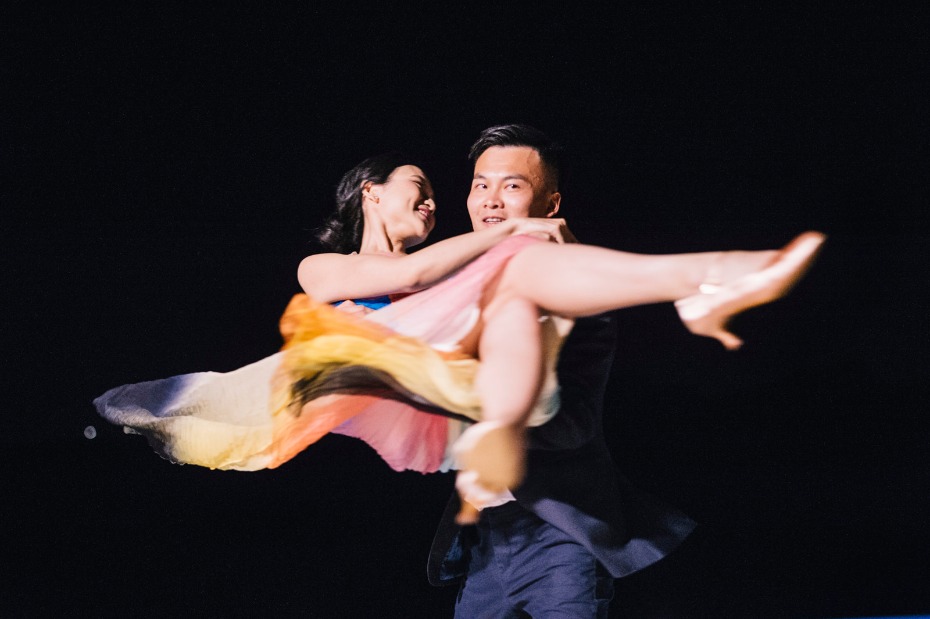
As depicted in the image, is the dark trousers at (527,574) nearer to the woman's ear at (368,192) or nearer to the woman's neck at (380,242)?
the woman's neck at (380,242)

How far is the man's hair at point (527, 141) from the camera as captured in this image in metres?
1.68

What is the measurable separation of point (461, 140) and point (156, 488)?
112 cm

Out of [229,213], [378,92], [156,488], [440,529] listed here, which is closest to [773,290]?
[440,529]

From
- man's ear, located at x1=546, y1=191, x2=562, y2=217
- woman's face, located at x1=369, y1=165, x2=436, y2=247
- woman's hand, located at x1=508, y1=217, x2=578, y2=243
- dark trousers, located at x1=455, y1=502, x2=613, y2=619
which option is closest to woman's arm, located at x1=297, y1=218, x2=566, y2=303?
woman's hand, located at x1=508, y1=217, x2=578, y2=243

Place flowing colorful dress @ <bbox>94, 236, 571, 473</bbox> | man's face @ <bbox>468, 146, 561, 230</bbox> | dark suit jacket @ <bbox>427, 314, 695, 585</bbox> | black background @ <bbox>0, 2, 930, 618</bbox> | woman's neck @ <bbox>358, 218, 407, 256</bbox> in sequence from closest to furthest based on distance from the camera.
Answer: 1. flowing colorful dress @ <bbox>94, 236, 571, 473</bbox>
2. dark suit jacket @ <bbox>427, 314, 695, 585</bbox>
3. man's face @ <bbox>468, 146, 561, 230</bbox>
4. woman's neck @ <bbox>358, 218, 407, 256</bbox>
5. black background @ <bbox>0, 2, 930, 618</bbox>

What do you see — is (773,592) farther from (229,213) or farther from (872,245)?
(229,213)

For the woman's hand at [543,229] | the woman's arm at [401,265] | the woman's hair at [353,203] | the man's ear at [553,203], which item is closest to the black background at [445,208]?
the woman's hair at [353,203]

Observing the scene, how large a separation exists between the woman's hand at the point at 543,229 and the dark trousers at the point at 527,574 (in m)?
0.47

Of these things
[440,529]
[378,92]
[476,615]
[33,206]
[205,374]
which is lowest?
[476,615]

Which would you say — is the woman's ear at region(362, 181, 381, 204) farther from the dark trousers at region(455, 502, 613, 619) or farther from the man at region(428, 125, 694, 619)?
the dark trousers at region(455, 502, 613, 619)

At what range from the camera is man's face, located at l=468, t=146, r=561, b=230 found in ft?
5.41

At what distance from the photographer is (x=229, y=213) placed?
2.38m

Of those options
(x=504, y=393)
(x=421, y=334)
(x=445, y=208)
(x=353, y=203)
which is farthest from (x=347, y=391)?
(x=445, y=208)

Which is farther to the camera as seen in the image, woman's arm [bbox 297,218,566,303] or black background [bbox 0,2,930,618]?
black background [bbox 0,2,930,618]
